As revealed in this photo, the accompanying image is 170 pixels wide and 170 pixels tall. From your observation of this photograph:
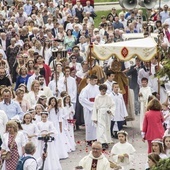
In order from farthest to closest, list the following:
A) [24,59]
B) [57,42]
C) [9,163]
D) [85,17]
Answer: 1. [85,17]
2. [57,42]
3. [24,59]
4. [9,163]

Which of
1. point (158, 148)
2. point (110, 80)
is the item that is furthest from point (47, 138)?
point (110, 80)

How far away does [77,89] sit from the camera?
28531 mm

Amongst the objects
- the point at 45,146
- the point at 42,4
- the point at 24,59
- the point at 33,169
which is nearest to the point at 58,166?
the point at 45,146

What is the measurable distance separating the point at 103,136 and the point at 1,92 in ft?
9.92

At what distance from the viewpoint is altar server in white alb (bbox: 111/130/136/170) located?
72.1ft

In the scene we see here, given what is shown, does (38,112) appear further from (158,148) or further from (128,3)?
(128,3)

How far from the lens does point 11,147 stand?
2203cm

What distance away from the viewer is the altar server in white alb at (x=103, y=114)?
2602cm

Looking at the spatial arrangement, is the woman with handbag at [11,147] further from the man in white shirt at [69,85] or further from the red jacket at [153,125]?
the man in white shirt at [69,85]

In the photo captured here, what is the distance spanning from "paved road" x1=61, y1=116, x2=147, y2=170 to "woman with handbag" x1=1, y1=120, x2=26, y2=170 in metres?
2.42

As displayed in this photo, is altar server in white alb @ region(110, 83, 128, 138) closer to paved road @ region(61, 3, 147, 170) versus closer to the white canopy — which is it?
paved road @ region(61, 3, 147, 170)

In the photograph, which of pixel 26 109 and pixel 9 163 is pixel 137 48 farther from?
pixel 9 163

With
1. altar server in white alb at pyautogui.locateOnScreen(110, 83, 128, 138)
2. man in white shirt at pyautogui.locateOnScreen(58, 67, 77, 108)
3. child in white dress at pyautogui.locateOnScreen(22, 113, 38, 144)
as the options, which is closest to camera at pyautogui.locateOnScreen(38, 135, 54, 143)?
child in white dress at pyautogui.locateOnScreen(22, 113, 38, 144)

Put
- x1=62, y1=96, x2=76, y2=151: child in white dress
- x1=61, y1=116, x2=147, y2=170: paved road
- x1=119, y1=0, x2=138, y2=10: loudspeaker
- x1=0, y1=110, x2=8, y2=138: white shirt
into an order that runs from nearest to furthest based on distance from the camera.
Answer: x1=0, y1=110, x2=8, y2=138: white shirt → x1=61, y1=116, x2=147, y2=170: paved road → x1=62, y1=96, x2=76, y2=151: child in white dress → x1=119, y1=0, x2=138, y2=10: loudspeaker
